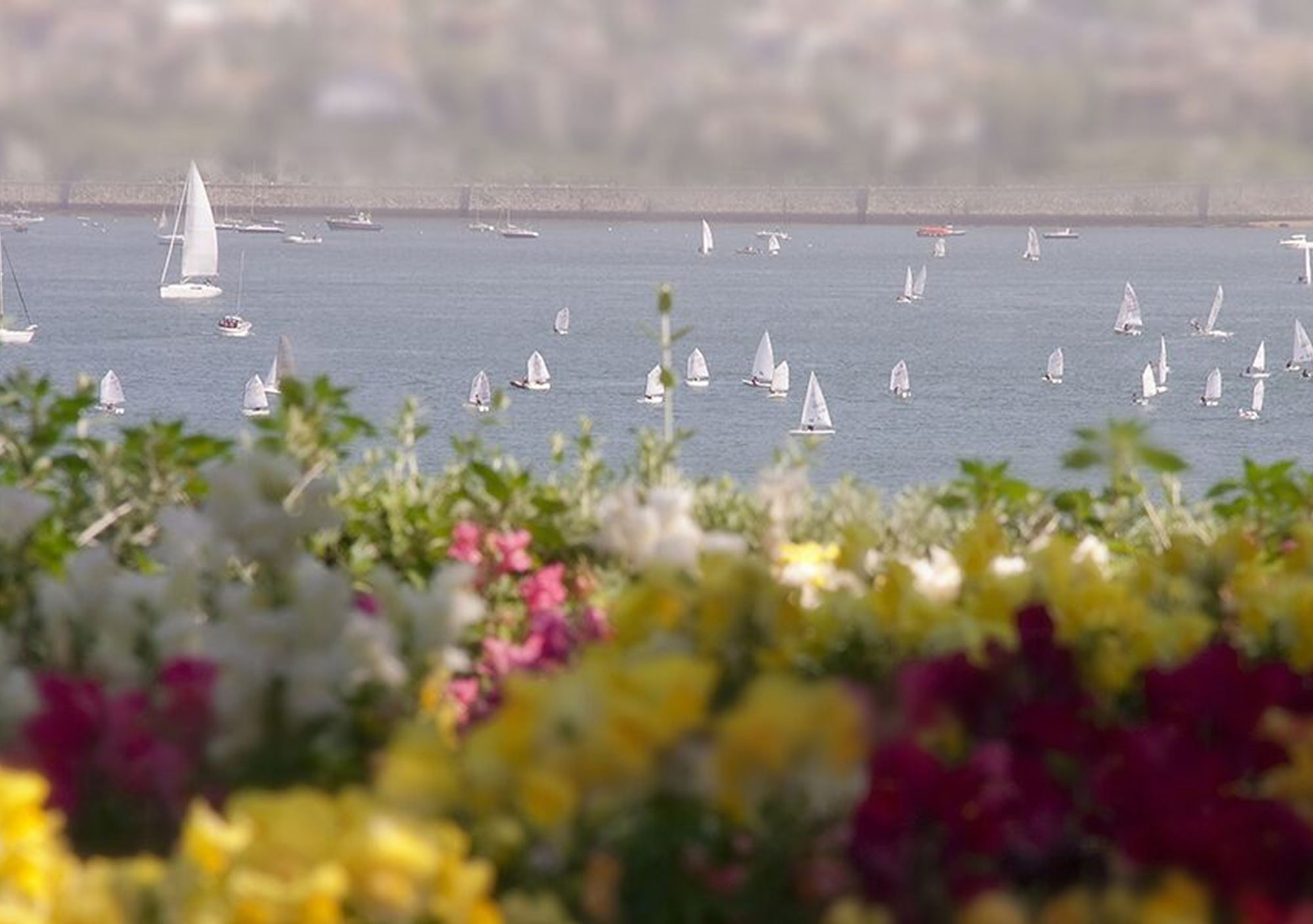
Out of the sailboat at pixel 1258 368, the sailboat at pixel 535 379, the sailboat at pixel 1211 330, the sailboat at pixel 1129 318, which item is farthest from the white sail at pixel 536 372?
the sailboat at pixel 1211 330

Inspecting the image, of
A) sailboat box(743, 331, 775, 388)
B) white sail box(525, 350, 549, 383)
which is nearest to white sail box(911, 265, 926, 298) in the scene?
sailboat box(743, 331, 775, 388)

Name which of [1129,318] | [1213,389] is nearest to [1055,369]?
[1213,389]

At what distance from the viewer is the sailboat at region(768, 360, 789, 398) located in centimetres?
4159

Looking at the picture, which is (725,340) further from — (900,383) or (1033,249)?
(1033,249)

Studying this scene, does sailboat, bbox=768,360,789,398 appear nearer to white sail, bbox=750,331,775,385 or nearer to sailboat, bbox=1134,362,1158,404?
white sail, bbox=750,331,775,385

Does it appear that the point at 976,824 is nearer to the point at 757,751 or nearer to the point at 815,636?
the point at 757,751

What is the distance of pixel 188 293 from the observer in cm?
6212

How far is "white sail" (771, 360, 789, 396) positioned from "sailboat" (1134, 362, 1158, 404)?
7.32 m

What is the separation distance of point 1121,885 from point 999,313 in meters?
61.0

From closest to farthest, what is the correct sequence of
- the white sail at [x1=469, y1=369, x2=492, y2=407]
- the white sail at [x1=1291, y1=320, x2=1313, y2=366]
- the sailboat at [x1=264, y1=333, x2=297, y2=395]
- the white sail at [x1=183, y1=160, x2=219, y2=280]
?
1. the sailboat at [x1=264, y1=333, x2=297, y2=395]
2. the white sail at [x1=469, y1=369, x2=492, y2=407]
3. the white sail at [x1=1291, y1=320, x2=1313, y2=366]
4. the white sail at [x1=183, y1=160, x2=219, y2=280]

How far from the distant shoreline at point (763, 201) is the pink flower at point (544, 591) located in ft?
253

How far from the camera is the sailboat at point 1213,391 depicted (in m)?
42.9

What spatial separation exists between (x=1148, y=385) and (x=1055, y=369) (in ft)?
7.55

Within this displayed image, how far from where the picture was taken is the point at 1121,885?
42.6 inches
